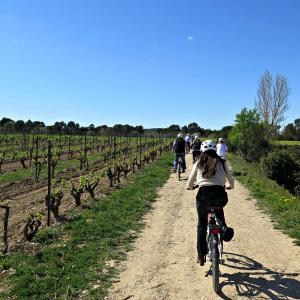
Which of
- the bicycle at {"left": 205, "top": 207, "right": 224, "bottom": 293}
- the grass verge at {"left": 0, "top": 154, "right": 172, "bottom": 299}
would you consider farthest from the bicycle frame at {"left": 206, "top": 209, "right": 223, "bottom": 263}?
the grass verge at {"left": 0, "top": 154, "right": 172, "bottom": 299}

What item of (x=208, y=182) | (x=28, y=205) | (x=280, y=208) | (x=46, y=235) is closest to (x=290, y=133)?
(x=280, y=208)

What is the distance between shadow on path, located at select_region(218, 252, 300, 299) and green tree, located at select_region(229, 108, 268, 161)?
3536 centimetres

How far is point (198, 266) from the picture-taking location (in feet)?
22.1

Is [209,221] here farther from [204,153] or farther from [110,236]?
[110,236]

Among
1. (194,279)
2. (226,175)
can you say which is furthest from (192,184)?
(194,279)

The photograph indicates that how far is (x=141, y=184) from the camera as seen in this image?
1672 cm

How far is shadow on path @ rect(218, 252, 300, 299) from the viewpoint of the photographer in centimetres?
559

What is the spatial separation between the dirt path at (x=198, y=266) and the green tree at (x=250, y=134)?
31.7 meters

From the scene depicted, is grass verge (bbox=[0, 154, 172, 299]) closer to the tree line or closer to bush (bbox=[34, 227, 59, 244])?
bush (bbox=[34, 227, 59, 244])

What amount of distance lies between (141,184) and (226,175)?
10.6 m

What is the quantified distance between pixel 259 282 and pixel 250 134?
1444 inches

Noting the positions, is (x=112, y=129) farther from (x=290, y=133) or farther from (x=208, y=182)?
(x=208, y=182)

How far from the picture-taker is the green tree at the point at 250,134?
41.5m

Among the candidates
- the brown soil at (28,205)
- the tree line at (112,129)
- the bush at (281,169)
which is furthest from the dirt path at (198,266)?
the tree line at (112,129)
